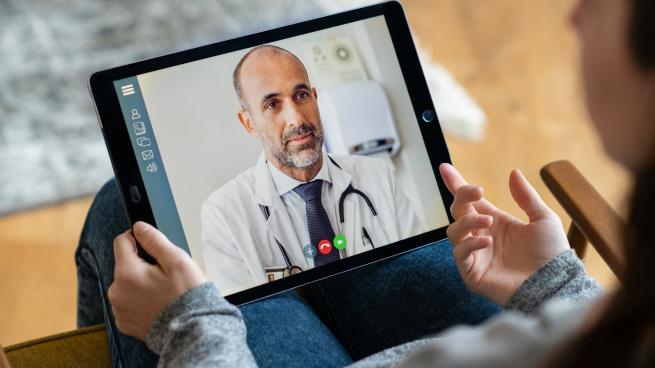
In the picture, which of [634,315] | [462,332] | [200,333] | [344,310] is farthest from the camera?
[344,310]

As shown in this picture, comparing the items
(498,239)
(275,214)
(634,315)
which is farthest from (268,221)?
(634,315)

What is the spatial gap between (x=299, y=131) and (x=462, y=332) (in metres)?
0.39

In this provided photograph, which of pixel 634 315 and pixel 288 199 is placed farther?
pixel 288 199

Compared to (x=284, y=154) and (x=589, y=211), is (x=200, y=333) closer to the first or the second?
(x=284, y=154)

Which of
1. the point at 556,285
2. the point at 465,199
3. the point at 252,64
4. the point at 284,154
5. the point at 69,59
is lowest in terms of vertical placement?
the point at 556,285

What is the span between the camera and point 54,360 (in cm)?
82

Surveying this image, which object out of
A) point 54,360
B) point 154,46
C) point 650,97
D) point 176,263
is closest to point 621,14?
point 650,97

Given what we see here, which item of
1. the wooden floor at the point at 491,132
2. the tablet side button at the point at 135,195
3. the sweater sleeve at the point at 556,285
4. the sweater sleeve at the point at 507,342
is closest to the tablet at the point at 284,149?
the tablet side button at the point at 135,195

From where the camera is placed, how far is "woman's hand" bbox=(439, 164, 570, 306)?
2.43 ft

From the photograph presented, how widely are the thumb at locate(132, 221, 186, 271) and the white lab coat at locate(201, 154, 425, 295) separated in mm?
56

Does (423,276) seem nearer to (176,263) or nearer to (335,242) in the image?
(335,242)

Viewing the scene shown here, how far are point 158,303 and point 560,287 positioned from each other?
0.38 meters

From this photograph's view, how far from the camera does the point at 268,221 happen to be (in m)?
0.78

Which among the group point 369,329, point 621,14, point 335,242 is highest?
point 621,14
